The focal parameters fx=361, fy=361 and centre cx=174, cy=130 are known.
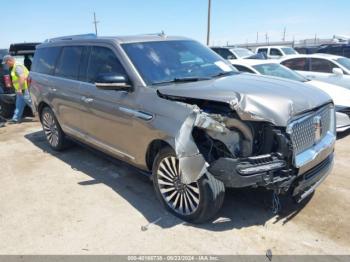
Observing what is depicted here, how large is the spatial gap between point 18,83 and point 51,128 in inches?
A: 129

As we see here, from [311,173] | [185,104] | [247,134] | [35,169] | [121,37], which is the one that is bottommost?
[35,169]

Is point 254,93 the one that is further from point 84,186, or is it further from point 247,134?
point 84,186

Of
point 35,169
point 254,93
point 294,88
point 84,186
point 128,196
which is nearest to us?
point 254,93

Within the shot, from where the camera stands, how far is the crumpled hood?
10.8 ft

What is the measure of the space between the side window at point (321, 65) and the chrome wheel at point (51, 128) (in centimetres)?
759

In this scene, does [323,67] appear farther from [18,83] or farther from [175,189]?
[18,83]

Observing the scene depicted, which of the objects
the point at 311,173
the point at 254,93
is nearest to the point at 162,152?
the point at 254,93

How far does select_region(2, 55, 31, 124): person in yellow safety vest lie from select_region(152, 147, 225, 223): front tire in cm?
647

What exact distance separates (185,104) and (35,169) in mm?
3306

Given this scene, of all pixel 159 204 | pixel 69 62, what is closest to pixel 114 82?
pixel 159 204

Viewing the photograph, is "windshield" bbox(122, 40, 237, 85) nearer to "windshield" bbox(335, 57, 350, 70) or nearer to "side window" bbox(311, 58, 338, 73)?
"side window" bbox(311, 58, 338, 73)

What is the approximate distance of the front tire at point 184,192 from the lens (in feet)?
11.6

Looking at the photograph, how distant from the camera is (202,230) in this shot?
3.66m

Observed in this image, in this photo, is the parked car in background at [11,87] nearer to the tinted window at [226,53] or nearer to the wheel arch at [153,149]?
the wheel arch at [153,149]
